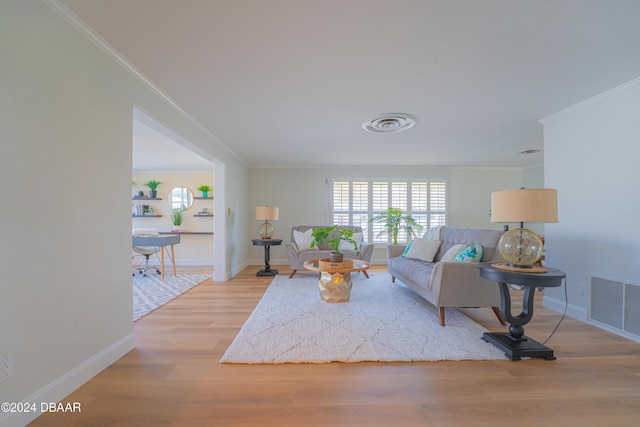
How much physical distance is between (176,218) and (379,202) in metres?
5.02

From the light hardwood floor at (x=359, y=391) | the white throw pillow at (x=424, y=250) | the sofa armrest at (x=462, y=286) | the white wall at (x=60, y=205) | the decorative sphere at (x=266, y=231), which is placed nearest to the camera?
the white wall at (x=60, y=205)

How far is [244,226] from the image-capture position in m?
6.03

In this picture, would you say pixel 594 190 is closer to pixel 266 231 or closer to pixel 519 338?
pixel 519 338

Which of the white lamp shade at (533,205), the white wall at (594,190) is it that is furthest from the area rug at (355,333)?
the white wall at (594,190)

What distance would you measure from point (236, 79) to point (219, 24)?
0.69 m

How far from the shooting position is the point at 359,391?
1.72 meters

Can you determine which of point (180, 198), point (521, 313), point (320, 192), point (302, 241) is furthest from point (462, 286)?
point (180, 198)

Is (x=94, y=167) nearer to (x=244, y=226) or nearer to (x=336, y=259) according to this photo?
(x=336, y=259)

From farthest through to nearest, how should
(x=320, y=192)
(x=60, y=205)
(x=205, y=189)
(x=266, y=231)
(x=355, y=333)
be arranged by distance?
(x=205, y=189)
(x=320, y=192)
(x=266, y=231)
(x=355, y=333)
(x=60, y=205)

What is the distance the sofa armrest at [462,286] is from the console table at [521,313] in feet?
1.13

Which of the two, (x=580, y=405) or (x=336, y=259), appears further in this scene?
(x=336, y=259)

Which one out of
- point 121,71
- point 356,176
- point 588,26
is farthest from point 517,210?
point 356,176

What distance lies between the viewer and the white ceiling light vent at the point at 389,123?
3.27m

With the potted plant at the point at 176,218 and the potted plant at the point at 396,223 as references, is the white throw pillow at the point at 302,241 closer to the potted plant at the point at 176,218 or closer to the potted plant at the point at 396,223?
the potted plant at the point at 396,223
